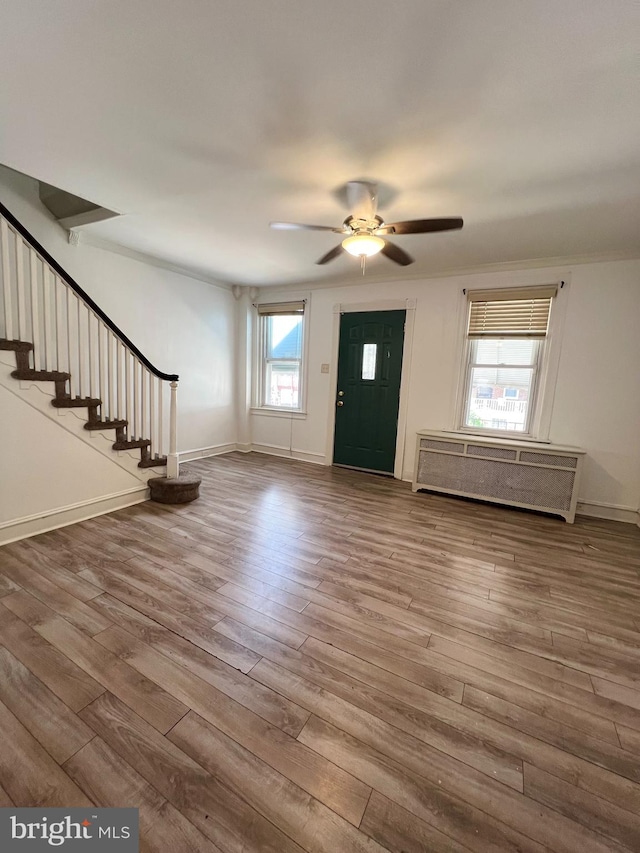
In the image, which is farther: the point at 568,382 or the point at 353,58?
the point at 568,382

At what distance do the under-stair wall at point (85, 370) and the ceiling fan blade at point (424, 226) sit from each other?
2544 millimetres

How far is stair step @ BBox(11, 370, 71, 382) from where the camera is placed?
2.47 metres

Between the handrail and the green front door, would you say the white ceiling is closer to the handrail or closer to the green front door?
the handrail

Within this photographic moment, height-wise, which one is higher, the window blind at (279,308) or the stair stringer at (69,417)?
the window blind at (279,308)

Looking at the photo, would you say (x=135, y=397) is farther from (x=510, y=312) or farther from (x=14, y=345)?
(x=510, y=312)

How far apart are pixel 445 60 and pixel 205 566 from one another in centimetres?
286

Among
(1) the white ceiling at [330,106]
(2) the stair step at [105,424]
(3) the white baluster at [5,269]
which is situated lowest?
(2) the stair step at [105,424]

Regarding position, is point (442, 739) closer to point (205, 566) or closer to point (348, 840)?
point (348, 840)

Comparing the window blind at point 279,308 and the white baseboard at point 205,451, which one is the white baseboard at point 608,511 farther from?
the white baseboard at point 205,451

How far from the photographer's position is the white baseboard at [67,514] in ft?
Result: 8.29

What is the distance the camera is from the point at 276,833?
0.99 metres

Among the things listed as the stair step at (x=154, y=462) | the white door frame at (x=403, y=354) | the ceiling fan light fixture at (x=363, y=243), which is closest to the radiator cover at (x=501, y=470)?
the white door frame at (x=403, y=354)

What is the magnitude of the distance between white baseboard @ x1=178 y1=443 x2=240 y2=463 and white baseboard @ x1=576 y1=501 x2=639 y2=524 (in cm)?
458

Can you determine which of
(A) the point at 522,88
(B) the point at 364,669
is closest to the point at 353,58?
(A) the point at 522,88
